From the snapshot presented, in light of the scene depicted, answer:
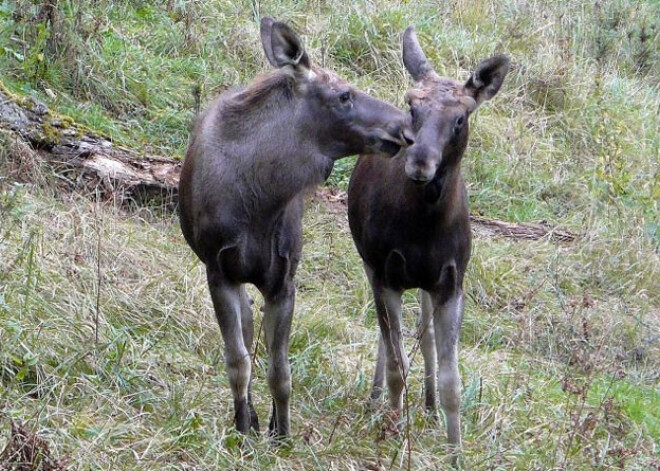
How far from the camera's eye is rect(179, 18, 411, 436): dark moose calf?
20.7 feet

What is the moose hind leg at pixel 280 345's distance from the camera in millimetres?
6512

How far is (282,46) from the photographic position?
6.17 metres

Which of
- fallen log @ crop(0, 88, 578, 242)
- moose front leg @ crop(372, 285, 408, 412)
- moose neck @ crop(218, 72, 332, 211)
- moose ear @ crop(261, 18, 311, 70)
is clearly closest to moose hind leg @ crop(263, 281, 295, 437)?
moose neck @ crop(218, 72, 332, 211)

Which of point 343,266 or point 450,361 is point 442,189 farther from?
point 343,266

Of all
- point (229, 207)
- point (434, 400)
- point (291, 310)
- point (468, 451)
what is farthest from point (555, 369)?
point (229, 207)

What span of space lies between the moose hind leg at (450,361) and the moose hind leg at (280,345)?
35.5 inches

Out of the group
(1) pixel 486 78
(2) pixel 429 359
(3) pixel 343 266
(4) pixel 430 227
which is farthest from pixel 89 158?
(1) pixel 486 78

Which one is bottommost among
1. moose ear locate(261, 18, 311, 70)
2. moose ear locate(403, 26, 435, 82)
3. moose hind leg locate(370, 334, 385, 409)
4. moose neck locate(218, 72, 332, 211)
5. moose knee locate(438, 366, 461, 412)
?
moose hind leg locate(370, 334, 385, 409)

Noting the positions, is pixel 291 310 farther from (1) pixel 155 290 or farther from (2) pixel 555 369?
(2) pixel 555 369

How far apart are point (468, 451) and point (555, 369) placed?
1836 mm

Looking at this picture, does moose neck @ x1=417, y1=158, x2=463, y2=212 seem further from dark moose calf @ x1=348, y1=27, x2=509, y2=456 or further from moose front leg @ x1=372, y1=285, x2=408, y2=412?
moose front leg @ x1=372, y1=285, x2=408, y2=412

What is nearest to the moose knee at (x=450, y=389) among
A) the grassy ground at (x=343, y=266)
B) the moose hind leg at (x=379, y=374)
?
the grassy ground at (x=343, y=266)

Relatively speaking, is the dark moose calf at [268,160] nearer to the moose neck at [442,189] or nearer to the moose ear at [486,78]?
the moose neck at [442,189]

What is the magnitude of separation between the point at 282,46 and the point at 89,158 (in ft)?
12.0
